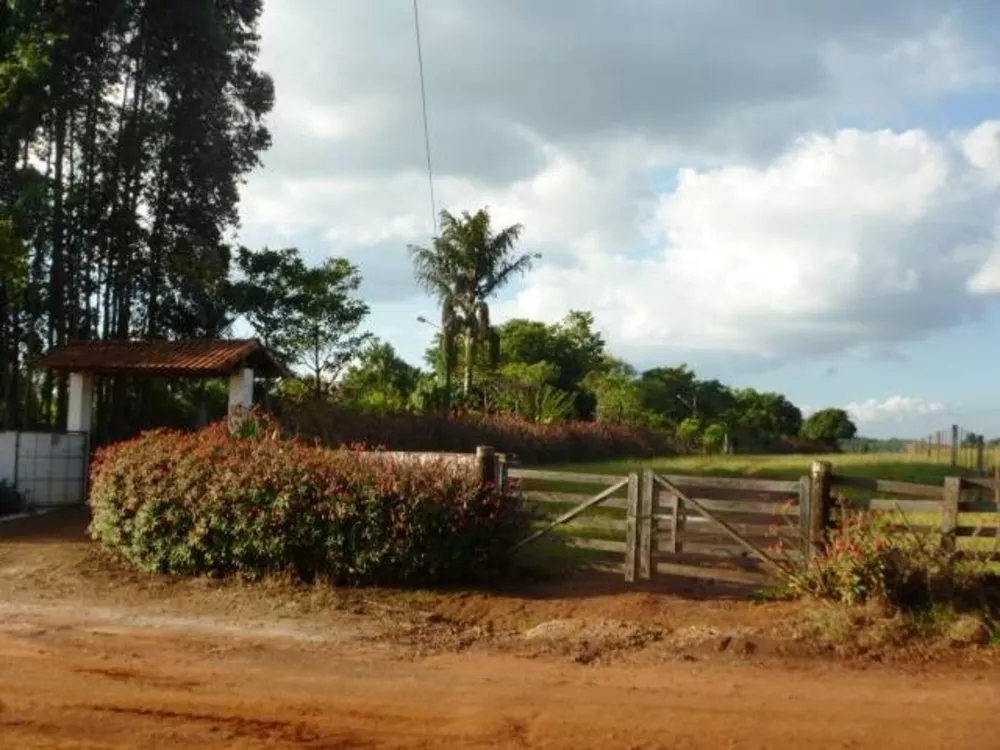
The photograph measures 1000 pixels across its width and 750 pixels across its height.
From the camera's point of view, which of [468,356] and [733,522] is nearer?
[733,522]

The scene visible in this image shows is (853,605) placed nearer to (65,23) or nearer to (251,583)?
(251,583)

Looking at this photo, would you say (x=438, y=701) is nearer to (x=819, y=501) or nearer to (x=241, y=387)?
(x=819, y=501)

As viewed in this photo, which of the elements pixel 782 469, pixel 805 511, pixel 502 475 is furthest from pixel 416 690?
pixel 782 469

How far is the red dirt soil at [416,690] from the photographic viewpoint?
283 inches

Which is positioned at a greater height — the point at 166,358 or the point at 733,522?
the point at 166,358

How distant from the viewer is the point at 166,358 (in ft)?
70.7

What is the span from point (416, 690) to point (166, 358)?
48.3 feet

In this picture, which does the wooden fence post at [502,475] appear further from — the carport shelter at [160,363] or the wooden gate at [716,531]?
the carport shelter at [160,363]

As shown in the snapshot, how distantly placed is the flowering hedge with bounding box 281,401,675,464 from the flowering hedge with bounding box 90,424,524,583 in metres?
2.18

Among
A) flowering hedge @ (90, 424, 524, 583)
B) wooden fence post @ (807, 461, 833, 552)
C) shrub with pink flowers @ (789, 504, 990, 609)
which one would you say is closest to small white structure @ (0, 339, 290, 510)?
flowering hedge @ (90, 424, 524, 583)

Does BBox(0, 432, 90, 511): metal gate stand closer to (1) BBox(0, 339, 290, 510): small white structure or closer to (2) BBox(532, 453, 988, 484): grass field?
(1) BBox(0, 339, 290, 510): small white structure

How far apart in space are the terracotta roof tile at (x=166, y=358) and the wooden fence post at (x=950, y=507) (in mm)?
13884

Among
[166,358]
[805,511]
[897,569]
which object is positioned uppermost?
[166,358]

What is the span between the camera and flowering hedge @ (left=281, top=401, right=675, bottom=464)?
23094 millimetres
